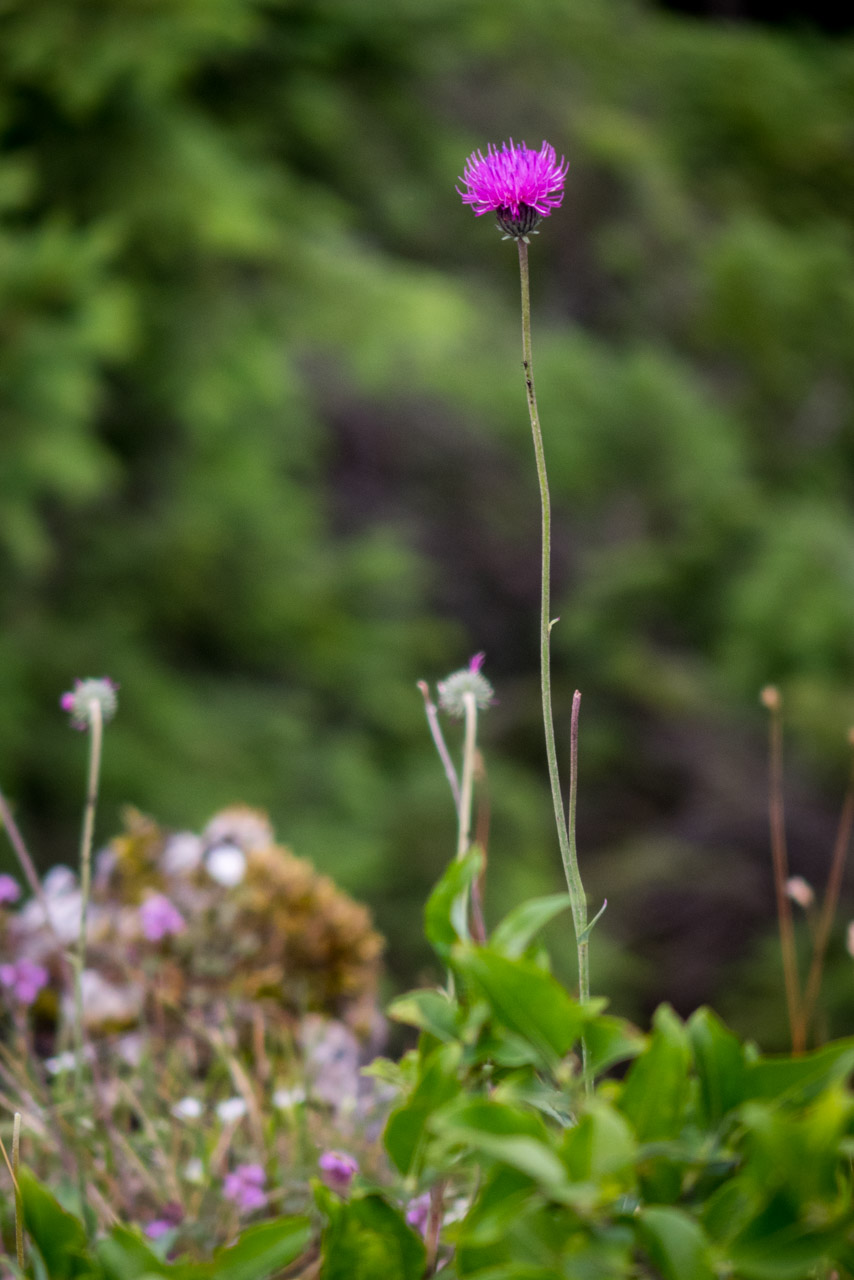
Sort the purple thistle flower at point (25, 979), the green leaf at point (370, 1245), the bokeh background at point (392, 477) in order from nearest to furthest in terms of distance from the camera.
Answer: the green leaf at point (370, 1245) < the purple thistle flower at point (25, 979) < the bokeh background at point (392, 477)

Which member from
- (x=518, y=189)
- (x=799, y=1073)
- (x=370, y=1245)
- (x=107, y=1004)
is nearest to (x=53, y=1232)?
(x=370, y=1245)

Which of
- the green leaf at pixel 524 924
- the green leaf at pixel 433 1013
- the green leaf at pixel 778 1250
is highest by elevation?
the green leaf at pixel 524 924

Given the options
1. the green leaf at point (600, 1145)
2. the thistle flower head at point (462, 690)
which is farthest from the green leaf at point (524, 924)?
the thistle flower head at point (462, 690)

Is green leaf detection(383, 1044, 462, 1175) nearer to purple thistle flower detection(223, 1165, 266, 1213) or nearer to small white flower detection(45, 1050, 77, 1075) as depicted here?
purple thistle flower detection(223, 1165, 266, 1213)

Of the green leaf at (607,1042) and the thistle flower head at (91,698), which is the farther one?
the thistle flower head at (91,698)

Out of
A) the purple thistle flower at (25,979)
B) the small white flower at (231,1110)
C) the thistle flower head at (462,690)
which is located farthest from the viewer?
the purple thistle flower at (25,979)

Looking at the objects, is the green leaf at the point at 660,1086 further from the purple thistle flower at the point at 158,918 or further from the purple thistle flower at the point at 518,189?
the purple thistle flower at the point at 158,918

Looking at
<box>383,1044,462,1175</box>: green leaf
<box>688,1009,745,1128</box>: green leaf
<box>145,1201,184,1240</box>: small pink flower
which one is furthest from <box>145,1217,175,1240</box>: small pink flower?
<box>688,1009,745,1128</box>: green leaf
